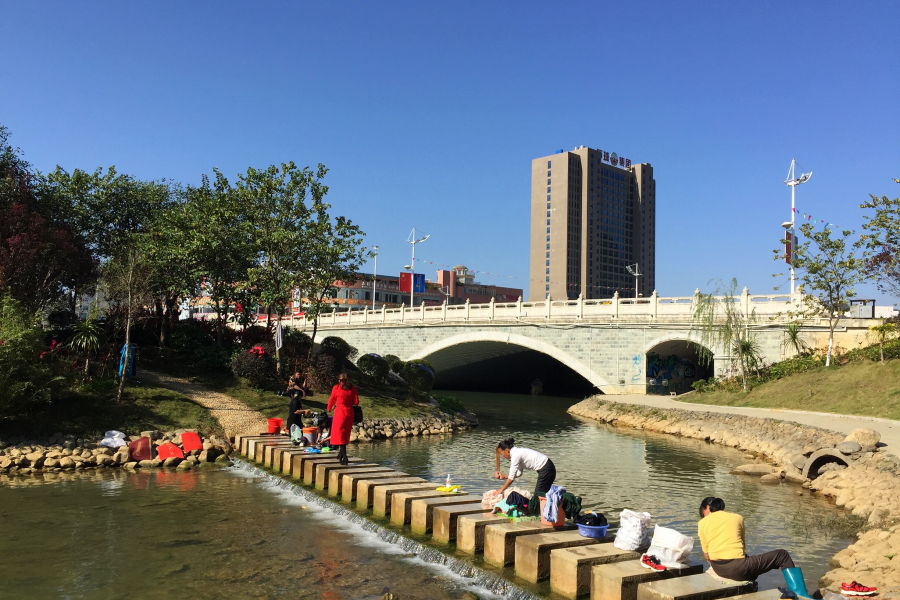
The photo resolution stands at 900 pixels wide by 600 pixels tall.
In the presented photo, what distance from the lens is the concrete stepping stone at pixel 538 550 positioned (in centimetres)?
954

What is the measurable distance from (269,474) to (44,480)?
5.36m

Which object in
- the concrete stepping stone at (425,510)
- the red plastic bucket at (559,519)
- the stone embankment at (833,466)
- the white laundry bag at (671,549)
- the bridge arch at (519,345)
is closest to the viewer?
the white laundry bag at (671,549)

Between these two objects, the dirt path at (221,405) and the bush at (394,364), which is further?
the bush at (394,364)

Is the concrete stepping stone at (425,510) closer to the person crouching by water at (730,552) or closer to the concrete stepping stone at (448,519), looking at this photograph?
the concrete stepping stone at (448,519)

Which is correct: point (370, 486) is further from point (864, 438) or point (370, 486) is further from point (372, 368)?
point (372, 368)

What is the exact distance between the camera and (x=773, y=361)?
113ft

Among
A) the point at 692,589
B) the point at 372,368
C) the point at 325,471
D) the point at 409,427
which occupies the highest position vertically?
the point at 372,368

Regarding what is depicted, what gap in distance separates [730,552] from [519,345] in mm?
38702

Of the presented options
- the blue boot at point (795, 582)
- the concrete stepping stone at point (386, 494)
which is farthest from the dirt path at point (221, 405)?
the blue boot at point (795, 582)

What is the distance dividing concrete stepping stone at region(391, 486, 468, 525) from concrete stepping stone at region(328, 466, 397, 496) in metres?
2.27

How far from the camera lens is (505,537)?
1019cm

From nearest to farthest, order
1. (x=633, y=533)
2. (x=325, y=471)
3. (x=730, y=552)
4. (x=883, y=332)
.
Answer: (x=730, y=552)
(x=633, y=533)
(x=325, y=471)
(x=883, y=332)

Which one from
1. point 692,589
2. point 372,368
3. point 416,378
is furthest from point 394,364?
point 692,589

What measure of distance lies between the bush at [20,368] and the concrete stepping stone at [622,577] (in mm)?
17102
